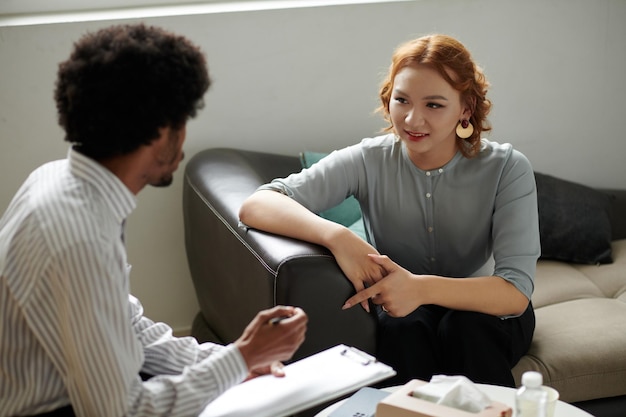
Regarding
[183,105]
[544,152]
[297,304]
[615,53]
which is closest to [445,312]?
[297,304]

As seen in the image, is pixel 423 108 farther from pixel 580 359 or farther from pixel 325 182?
pixel 580 359

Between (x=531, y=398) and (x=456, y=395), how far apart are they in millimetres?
124

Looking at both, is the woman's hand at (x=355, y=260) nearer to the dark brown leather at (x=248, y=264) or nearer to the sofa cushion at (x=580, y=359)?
the dark brown leather at (x=248, y=264)

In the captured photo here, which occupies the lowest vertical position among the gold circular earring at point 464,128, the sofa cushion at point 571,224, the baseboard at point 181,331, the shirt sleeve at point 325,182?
the baseboard at point 181,331

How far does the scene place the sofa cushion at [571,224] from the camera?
2.79 m

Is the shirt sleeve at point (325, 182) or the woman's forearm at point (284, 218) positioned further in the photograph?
the shirt sleeve at point (325, 182)

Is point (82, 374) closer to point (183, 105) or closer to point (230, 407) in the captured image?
point (230, 407)

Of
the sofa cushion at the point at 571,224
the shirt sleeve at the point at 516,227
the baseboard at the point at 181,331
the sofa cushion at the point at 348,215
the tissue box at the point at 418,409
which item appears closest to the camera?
the tissue box at the point at 418,409

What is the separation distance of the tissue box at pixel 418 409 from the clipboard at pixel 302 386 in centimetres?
9

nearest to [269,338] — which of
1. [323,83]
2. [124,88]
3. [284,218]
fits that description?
[124,88]

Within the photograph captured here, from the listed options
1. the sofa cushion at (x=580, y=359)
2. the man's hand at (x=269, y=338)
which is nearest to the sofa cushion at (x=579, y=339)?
the sofa cushion at (x=580, y=359)

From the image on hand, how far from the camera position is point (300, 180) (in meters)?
2.16

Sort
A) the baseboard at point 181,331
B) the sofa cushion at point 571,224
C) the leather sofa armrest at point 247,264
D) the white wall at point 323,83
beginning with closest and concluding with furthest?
the leather sofa armrest at point 247,264, the white wall at point 323,83, the sofa cushion at point 571,224, the baseboard at point 181,331

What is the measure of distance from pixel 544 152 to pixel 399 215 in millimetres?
1140
